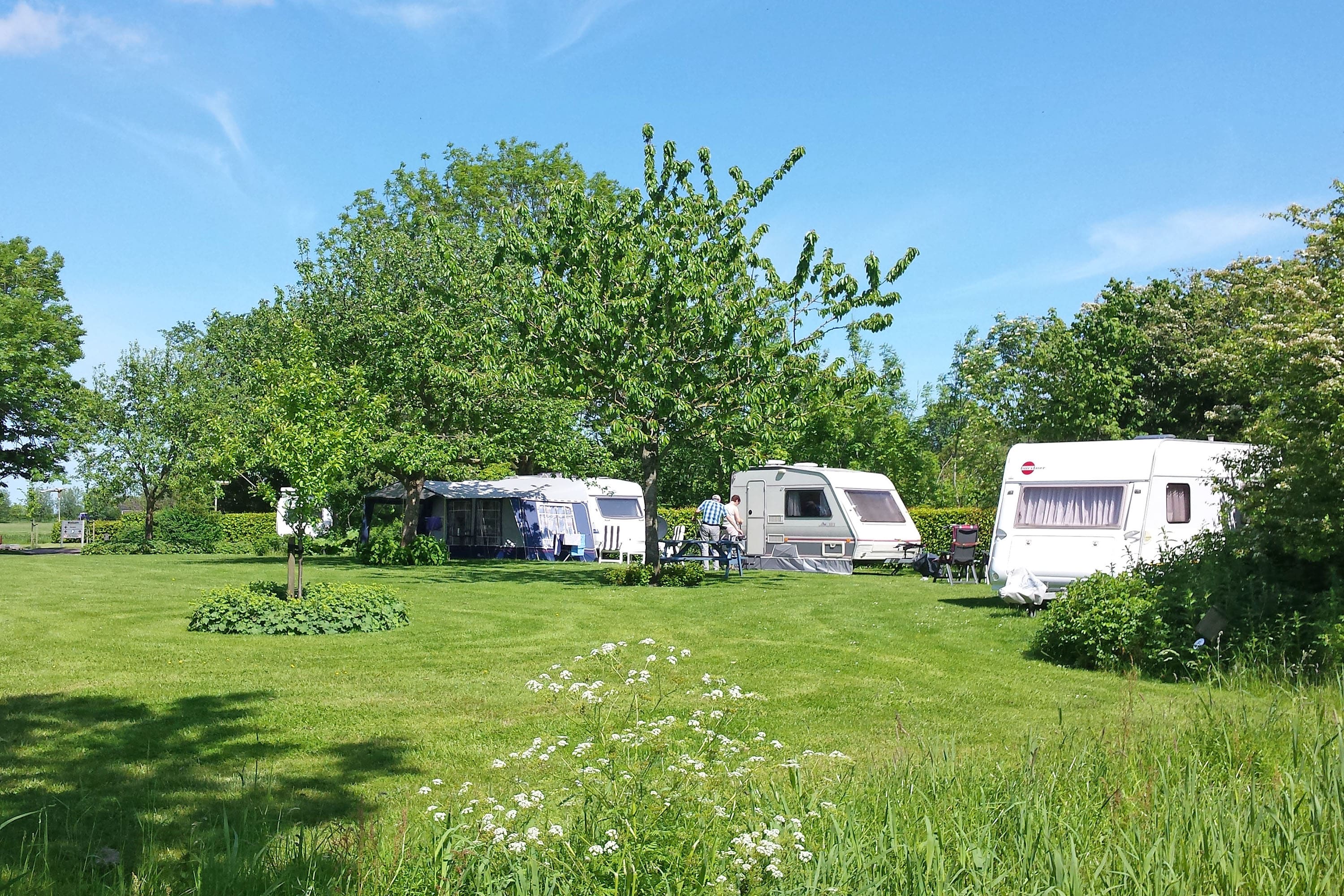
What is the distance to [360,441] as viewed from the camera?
12.3m

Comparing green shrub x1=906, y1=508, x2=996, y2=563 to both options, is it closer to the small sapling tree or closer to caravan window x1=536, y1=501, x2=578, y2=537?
caravan window x1=536, y1=501, x2=578, y2=537

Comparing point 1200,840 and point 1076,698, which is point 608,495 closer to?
point 1076,698

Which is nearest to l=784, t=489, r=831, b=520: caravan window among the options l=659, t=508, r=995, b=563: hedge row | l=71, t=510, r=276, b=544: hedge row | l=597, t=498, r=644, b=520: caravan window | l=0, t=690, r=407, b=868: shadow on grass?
l=659, t=508, r=995, b=563: hedge row

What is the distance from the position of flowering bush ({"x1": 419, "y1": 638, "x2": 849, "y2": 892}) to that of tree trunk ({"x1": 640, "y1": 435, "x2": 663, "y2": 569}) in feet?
43.2

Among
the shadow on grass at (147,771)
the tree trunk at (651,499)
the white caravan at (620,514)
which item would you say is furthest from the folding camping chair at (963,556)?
the shadow on grass at (147,771)

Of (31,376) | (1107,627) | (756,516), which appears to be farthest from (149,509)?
(1107,627)

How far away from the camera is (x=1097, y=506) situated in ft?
44.9

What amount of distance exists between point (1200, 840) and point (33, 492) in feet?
146

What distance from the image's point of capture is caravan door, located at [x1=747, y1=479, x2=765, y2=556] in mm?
24094

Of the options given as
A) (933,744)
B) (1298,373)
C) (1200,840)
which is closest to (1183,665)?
(1298,373)

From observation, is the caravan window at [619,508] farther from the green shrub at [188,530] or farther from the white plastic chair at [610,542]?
the green shrub at [188,530]

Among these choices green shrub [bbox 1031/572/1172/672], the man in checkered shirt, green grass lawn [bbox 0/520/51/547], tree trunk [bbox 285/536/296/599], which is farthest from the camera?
green grass lawn [bbox 0/520/51/547]

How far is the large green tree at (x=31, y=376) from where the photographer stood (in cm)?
3544

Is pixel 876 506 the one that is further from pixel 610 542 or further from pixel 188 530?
pixel 188 530
